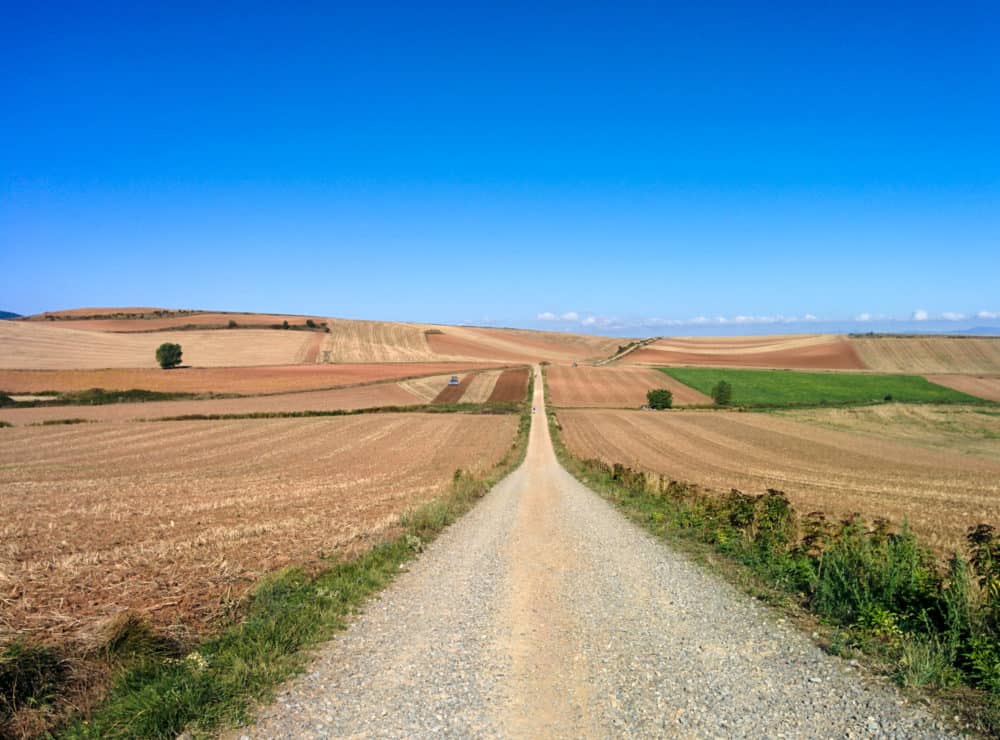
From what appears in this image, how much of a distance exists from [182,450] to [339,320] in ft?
409

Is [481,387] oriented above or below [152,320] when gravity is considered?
below

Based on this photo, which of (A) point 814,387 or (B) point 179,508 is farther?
(A) point 814,387

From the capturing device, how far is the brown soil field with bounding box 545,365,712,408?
79.3 metres

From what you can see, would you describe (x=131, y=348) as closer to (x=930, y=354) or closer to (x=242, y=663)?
(x=242, y=663)

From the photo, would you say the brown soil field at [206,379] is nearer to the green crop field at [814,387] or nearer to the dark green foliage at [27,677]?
the green crop field at [814,387]

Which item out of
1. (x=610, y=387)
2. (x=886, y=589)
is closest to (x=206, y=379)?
(x=610, y=387)

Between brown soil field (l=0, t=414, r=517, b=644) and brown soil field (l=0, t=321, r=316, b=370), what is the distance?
5871cm

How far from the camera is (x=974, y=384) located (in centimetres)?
9319

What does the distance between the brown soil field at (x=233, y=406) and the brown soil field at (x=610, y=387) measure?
72.1ft

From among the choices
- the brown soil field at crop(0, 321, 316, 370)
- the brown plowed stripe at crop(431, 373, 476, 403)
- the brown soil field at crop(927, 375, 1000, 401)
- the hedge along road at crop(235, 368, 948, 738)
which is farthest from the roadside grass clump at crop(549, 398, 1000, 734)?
the brown soil field at crop(0, 321, 316, 370)

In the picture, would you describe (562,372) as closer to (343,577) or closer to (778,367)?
(778,367)

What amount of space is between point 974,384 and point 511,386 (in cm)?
7177

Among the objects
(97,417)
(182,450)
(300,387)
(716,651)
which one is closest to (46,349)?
(300,387)

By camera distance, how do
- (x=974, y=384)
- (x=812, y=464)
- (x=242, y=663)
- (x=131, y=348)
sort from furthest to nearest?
(x=131, y=348), (x=974, y=384), (x=812, y=464), (x=242, y=663)
